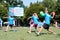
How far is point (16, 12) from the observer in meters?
51.8

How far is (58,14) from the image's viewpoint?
7494cm

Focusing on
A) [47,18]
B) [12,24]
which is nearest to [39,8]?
[12,24]

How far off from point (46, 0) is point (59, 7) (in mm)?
18409

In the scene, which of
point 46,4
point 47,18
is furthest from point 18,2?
point 47,18

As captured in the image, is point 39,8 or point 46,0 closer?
point 39,8

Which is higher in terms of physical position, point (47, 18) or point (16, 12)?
point (47, 18)

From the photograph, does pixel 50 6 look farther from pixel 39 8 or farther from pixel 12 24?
pixel 12 24

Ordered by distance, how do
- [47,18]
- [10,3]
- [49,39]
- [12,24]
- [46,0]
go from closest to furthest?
[49,39] < [47,18] < [12,24] < [10,3] < [46,0]

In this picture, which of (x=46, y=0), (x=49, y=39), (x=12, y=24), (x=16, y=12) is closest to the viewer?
(x=49, y=39)

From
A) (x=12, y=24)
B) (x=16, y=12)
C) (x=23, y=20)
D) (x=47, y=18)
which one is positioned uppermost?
→ (x=47, y=18)

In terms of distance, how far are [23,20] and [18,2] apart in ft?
50.5

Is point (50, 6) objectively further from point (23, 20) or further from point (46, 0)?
point (23, 20)

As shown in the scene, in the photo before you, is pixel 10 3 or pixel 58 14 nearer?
pixel 58 14

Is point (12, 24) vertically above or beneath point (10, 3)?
above
